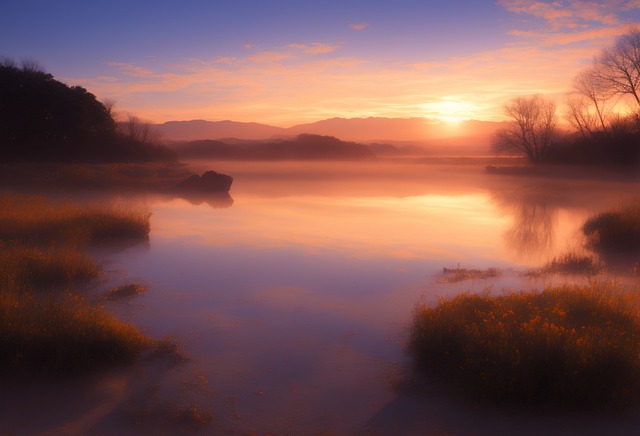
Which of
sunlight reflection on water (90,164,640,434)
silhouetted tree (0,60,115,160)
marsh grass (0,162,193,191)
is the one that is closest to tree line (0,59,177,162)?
silhouetted tree (0,60,115,160)

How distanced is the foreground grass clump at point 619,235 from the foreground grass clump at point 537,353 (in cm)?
723

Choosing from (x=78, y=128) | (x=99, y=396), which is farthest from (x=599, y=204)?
(x=78, y=128)

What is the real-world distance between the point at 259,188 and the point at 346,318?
1100 inches

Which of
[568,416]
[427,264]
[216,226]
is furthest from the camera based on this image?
[216,226]

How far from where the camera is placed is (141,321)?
776cm

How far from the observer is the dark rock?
2966cm

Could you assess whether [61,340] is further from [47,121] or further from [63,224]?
[47,121]

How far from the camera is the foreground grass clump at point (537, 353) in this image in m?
5.12

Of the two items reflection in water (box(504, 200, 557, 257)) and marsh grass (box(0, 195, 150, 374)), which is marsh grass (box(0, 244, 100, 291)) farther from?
reflection in water (box(504, 200, 557, 257))

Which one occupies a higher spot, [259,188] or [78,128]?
[78,128]

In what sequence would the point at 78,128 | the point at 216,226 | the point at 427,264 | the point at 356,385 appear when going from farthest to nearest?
the point at 78,128 < the point at 216,226 < the point at 427,264 < the point at 356,385

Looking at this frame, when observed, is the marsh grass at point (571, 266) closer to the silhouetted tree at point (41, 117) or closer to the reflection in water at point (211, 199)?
the reflection in water at point (211, 199)

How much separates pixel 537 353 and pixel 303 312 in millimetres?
4068

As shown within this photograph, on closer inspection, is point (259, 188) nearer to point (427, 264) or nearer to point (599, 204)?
point (599, 204)
